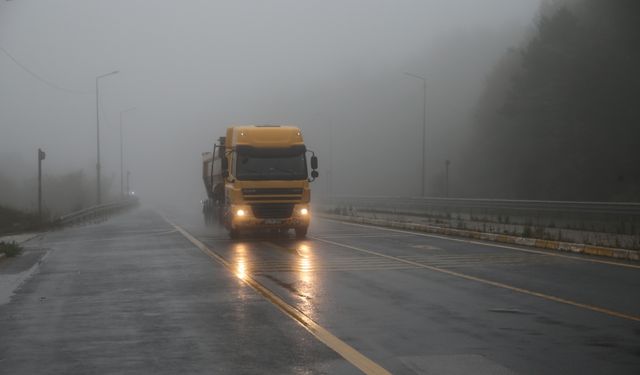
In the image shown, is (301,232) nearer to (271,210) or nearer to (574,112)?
(271,210)

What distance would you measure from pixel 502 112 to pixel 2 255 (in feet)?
166

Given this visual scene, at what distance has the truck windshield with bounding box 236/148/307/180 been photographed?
79.9ft

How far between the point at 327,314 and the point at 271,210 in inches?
552

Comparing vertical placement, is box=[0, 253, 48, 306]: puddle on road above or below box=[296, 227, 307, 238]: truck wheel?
below

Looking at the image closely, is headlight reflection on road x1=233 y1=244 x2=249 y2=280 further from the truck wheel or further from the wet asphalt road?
the truck wheel

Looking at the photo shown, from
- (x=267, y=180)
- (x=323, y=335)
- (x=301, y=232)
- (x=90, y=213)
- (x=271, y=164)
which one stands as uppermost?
(x=271, y=164)

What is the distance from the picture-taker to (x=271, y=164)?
2458 cm

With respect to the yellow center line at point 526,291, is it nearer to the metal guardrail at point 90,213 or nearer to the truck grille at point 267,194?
the truck grille at point 267,194

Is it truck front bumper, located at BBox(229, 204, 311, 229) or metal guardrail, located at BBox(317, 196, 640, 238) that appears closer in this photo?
truck front bumper, located at BBox(229, 204, 311, 229)

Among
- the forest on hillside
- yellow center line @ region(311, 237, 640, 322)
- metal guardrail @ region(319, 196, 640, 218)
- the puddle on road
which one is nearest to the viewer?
yellow center line @ region(311, 237, 640, 322)

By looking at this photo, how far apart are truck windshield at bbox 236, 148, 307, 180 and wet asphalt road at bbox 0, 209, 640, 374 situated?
5348 mm

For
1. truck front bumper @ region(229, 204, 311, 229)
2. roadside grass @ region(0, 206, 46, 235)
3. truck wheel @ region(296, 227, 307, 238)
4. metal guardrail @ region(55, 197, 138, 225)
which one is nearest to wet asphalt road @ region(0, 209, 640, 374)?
truck front bumper @ region(229, 204, 311, 229)

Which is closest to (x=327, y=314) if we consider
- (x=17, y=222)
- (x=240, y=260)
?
(x=240, y=260)

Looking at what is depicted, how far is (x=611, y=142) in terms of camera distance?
5072 centimetres
